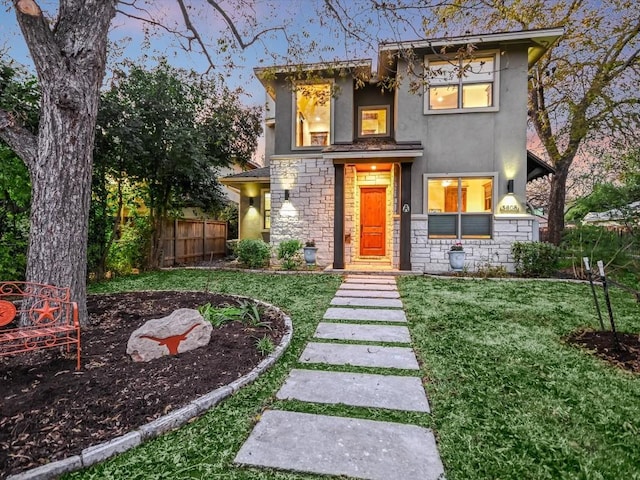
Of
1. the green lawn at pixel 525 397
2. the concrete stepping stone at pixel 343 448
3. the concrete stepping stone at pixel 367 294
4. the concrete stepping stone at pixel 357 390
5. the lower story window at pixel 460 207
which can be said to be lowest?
the concrete stepping stone at pixel 357 390

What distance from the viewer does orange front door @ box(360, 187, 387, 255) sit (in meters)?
9.80

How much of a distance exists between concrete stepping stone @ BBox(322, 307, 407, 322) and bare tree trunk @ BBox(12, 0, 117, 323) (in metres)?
3.19

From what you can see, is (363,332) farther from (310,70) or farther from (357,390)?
(310,70)

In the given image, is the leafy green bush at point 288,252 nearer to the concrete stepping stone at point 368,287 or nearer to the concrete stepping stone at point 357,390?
the concrete stepping stone at point 368,287

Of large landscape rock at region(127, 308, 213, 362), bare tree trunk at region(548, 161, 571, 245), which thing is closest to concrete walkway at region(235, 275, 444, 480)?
large landscape rock at region(127, 308, 213, 362)

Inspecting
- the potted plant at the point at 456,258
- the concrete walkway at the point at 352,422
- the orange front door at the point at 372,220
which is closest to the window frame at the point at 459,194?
the potted plant at the point at 456,258

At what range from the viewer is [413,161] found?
28.0 feet

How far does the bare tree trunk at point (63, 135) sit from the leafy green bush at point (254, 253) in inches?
226

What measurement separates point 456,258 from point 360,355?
5.90 meters

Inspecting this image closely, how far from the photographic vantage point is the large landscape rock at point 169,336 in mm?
2857

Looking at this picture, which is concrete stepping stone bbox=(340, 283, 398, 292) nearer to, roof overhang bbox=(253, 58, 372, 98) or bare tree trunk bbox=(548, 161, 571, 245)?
roof overhang bbox=(253, 58, 372, 98)

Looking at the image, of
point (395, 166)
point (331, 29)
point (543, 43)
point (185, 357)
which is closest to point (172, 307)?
point (185, 357)

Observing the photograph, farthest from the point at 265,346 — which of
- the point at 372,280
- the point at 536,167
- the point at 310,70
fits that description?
the point at 536,167

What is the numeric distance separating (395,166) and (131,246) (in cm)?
754
